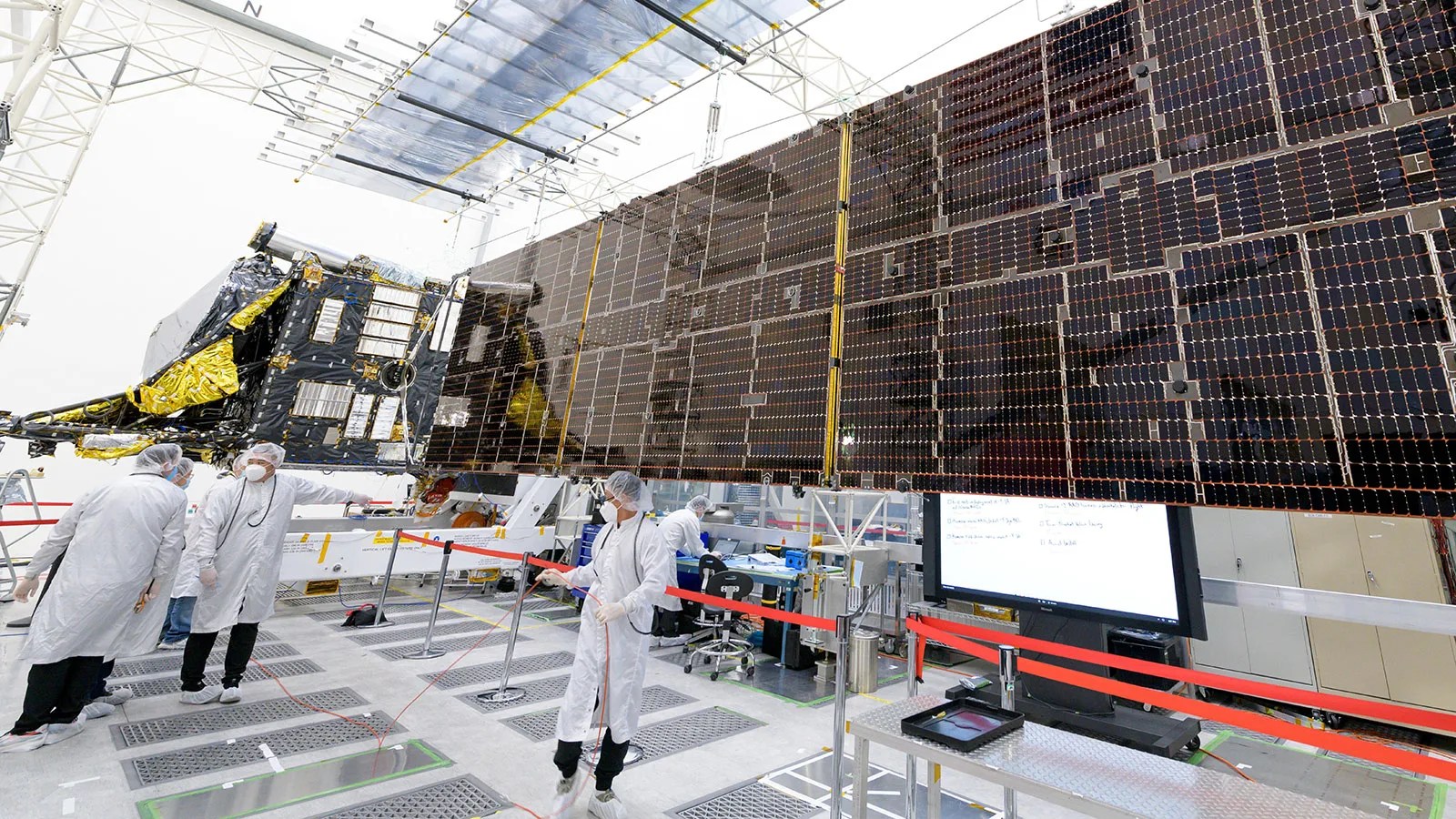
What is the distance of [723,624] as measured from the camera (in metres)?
5.84

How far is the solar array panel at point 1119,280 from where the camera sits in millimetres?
2256

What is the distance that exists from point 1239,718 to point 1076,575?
Answer: 1.30 m

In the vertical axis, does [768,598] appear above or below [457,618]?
above

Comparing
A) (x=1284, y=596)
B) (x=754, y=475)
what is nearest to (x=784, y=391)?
(x=754, y=475)

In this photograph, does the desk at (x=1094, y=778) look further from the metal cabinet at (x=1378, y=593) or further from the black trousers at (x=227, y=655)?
the metal cabinet at (x=1378, y=593)

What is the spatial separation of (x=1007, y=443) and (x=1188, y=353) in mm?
864

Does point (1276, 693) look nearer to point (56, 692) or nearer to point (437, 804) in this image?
point (437, 804)

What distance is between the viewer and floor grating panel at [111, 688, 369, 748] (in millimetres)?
3229

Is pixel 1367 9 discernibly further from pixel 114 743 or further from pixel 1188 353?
pixel 114 743

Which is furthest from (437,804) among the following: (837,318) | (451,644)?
(837,318)

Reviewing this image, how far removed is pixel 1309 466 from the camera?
2273 mm

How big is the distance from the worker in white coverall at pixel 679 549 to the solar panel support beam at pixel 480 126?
17.9 ft

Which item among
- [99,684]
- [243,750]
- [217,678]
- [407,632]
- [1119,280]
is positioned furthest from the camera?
[407,632]

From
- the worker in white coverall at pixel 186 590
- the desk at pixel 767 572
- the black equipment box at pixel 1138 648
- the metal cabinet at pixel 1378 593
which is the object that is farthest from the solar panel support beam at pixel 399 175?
the metal cabinet at pixel 1378 593
